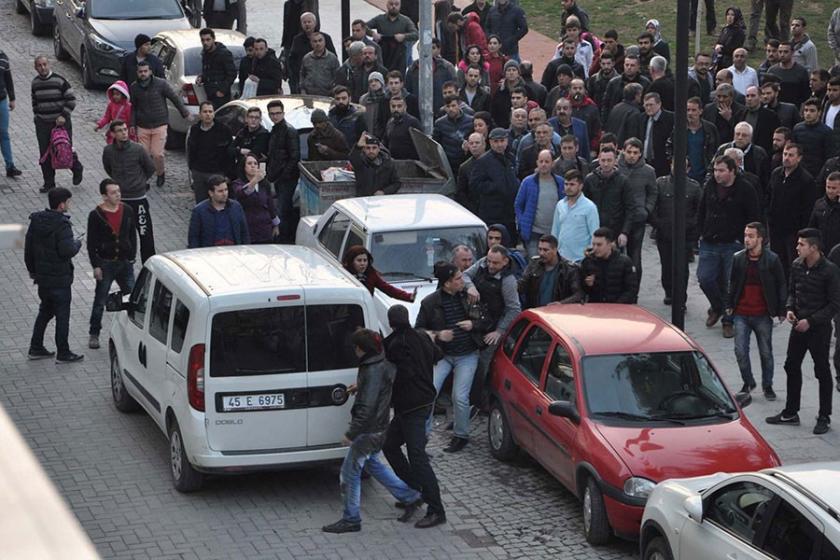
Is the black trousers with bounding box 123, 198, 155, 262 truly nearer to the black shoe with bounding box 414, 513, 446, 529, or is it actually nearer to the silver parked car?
the silver parked car

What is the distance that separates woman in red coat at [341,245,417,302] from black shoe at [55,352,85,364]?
3093 millimetres

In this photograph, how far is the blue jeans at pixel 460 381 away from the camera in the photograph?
12.8m

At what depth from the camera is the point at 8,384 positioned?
14.3 metres

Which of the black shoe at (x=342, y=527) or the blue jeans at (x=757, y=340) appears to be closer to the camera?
the black shoe at (x=342, y=527)

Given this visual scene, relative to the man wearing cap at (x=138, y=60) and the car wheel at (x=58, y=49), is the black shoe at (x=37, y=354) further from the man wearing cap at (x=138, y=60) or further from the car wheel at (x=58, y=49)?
the car wheel at (x=58, y=49)

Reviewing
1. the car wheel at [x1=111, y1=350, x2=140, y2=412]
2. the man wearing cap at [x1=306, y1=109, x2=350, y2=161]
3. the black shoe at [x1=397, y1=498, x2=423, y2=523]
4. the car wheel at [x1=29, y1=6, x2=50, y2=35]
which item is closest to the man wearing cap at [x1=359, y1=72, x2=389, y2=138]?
the man wearing cap at [x1=306, y1=109, x2=350, y2=161]

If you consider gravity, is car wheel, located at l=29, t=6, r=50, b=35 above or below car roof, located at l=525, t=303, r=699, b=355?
above

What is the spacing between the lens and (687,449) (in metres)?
10.8

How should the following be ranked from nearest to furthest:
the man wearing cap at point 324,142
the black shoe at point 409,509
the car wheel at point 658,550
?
the car wheel at point 658,550 < the black shoe at point 409,509 < the man wearing cap at point 324,142

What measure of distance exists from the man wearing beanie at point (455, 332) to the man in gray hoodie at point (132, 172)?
5.27 metres

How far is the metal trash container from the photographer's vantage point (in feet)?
55.7

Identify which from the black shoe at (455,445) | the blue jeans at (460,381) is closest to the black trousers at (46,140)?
the blue jeans at (460,381)

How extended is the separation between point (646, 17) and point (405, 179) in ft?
49.7

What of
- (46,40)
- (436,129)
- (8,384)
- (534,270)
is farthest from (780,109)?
(46,40)
